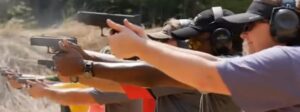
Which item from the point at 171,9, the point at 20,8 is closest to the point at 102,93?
the point at 171,9

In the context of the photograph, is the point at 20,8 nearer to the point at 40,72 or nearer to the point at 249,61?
the point at 40,72

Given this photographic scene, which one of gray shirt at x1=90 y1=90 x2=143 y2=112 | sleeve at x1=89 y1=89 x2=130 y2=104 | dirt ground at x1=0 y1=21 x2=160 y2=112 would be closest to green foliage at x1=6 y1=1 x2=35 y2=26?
dirt ground at x1=0 y1=21 x2=160 y2=112

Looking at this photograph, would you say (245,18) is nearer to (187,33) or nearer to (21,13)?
(187,33)

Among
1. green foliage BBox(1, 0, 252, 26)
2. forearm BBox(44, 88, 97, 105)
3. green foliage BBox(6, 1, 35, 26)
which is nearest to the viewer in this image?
forearm BBox(44, 88, 97, 105)

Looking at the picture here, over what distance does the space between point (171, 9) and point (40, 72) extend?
35.6 ft

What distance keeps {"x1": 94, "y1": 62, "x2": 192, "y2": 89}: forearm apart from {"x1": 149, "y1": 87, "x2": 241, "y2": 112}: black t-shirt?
0.44m

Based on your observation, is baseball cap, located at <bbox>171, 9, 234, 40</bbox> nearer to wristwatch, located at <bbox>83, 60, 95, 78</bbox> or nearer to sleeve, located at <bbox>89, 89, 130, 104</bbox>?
sleeve, located at <bbox>89, 89, 130, 104</bbox>

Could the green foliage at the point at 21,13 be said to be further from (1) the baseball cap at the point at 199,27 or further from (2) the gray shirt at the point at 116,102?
(1) the baseball cap at the point at 199,27

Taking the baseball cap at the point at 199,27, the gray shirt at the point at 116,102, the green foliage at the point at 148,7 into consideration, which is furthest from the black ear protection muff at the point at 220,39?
the green foliage at the point at 148,7

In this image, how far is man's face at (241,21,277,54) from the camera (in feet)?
8.10

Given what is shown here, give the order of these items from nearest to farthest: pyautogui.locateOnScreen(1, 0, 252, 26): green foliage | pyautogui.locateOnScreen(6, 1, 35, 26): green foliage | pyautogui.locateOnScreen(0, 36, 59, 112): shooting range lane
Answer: pyautogui.locateOnScreen(0, 36, 59, 112): shooting range lane → pyautogui.locateOnScreen(1, 0, 252, 26): green foliage → pyautogui.locateOnScreen(6, 1, 35, 26): green foliage

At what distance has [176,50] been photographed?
2.32 meters

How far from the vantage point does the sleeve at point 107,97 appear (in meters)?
4.05

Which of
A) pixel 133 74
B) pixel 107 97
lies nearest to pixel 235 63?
pixel 133 74
